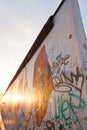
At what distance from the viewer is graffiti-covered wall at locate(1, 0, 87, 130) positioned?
3.11 meters

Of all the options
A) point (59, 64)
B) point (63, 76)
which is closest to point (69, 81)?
point (63, 76)

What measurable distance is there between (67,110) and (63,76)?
528mm

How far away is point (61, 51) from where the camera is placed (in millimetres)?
3846

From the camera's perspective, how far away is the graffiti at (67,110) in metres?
3.07

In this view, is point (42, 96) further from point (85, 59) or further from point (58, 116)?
point (85, 59)

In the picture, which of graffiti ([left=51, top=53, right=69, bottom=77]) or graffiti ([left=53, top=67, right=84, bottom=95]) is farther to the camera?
graffiti ([left=51, top=53, right=69, bottom=77])

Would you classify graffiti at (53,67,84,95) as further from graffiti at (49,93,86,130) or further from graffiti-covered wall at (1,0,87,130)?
graffiti at (49,93,86,130)

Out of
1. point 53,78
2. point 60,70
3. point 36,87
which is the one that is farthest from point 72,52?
point 36,87

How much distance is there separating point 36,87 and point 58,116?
1.60 m

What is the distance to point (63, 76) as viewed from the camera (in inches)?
143

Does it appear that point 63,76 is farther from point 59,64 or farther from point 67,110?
point 67,110

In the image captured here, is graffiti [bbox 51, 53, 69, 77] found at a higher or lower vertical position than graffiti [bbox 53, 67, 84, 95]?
higher

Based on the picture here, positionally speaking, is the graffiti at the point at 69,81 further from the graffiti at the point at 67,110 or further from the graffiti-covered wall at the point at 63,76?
the graffiti at the point at 67,110

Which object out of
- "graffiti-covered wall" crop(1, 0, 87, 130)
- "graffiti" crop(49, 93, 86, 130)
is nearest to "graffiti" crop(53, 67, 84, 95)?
"graffiti-covered wall" crop(1, 0, 87, 130)
